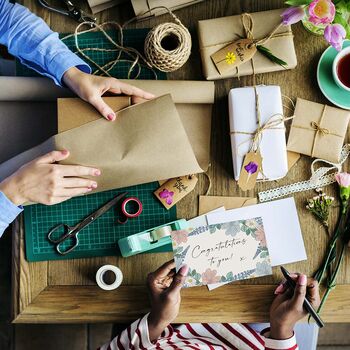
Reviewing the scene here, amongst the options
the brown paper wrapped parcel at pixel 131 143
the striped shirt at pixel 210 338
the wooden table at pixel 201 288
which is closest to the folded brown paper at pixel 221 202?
the wooden table at pixel 201 288

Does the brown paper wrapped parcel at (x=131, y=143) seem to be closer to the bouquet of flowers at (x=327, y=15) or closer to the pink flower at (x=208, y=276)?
the pink flower at (x=208, y=276)

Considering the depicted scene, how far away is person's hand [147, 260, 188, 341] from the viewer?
1.16m

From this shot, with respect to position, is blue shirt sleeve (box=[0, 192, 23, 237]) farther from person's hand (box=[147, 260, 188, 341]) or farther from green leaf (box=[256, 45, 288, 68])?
green leaf (box=[256, 45, 288, 68])

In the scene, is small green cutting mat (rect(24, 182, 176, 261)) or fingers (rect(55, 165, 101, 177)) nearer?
fingers (rect(55, 165, 101, 177))

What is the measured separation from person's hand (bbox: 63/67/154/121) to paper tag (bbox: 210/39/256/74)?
18 cm

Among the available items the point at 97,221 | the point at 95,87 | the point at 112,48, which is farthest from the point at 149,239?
the point at 112,48

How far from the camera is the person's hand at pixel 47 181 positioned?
1.15 meters

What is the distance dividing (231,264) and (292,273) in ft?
0.58

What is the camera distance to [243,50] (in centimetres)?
123

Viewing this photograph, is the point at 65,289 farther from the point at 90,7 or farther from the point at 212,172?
the point at 90,7

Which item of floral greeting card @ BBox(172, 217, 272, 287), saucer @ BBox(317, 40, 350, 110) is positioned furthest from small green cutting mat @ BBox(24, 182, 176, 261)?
saucer @ BBox(317, 40, 350, 110)

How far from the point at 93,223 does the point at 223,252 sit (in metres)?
0.32

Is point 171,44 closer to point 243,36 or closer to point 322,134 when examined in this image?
point 243,36

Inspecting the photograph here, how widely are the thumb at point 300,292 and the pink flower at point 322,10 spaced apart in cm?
56
